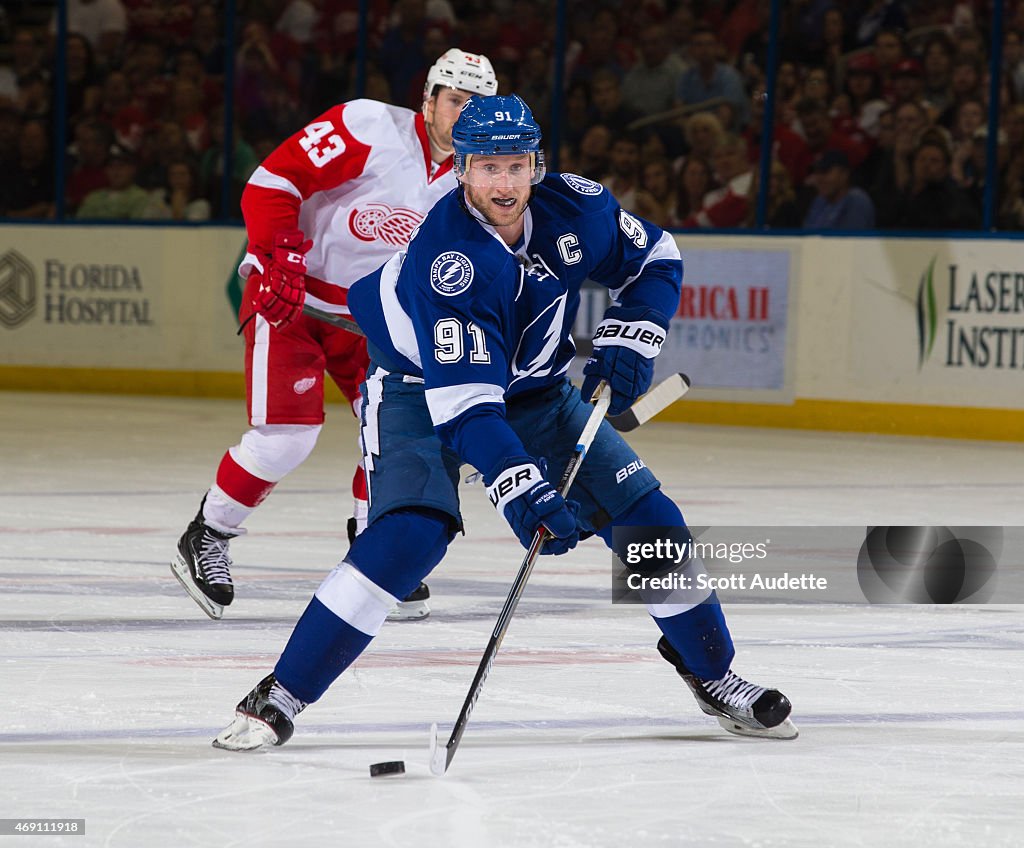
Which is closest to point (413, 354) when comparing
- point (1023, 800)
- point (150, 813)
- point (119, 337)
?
point (150, 813)

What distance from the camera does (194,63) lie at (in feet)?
40.2

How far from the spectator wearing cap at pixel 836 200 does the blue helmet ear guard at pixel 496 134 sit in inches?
286

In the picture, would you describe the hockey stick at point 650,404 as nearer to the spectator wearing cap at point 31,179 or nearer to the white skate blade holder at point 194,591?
the white skate blade holder at point 194,591

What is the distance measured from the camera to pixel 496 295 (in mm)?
3172

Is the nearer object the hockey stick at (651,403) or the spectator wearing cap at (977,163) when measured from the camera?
the hockey stick at (651,403)

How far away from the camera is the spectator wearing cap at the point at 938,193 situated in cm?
1005

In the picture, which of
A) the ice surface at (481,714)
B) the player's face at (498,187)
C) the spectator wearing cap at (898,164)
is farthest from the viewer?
the spectator wearing cap at (898,164)

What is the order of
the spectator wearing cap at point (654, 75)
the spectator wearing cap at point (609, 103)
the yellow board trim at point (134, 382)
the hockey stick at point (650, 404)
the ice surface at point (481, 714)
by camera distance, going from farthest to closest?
the yellow board trim at point (134, 382)
the spectator wearing cap at point (609, 103)
the spectator wearing cap at point (654, 75)
the hockey stick at point (650, 404)
the ice surface at point (481, 714)

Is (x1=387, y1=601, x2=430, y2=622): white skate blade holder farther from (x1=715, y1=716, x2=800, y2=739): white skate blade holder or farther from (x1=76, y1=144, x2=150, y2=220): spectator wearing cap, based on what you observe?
(x1=76, y1=144, x2=150, y2=220): spectator wearing cap

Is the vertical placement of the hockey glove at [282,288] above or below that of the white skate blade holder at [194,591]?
above

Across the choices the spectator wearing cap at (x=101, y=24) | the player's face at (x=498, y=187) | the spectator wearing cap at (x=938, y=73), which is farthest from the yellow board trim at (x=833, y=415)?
the player's face at (x=498, y=187)

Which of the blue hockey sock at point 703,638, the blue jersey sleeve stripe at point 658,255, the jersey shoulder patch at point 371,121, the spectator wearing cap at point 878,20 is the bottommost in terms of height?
the blue hockey sock at point 703,638

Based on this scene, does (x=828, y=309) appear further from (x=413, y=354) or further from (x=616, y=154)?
(x=413, y=354)

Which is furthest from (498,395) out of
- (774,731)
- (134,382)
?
(134,382)
